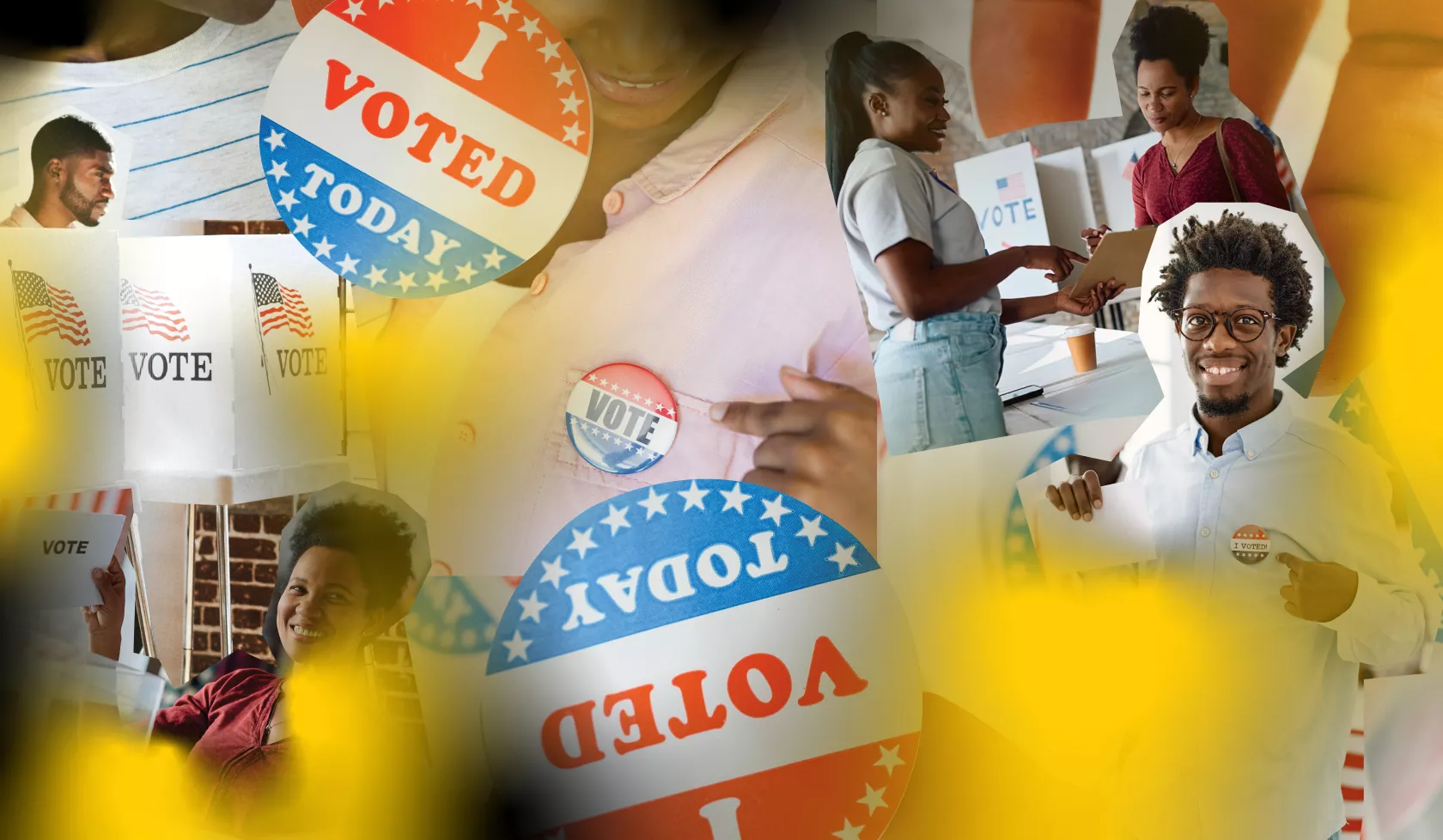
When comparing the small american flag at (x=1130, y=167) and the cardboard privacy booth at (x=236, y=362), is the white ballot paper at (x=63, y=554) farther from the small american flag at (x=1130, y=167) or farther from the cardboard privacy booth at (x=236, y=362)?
the small american flag at (x=1130, y=167)

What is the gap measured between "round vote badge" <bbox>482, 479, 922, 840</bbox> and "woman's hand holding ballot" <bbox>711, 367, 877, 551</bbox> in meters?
0.03

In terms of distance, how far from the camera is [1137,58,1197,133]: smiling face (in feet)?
5.45

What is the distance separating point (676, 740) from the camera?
1.65 meters

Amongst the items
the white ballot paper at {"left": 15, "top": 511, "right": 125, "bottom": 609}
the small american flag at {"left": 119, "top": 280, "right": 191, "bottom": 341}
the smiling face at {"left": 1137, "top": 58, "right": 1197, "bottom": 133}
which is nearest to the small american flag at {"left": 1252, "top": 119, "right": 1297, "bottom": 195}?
the smiling face at {"left": 1137, "top": 58, "right": 1197, "bottom": 133}

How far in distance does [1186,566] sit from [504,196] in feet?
4.22

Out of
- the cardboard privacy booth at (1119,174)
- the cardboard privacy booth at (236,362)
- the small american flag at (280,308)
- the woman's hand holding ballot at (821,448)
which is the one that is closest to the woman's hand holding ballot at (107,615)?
the cardboard privacy booth at (236,362)

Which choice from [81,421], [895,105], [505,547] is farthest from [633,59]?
[81,421]

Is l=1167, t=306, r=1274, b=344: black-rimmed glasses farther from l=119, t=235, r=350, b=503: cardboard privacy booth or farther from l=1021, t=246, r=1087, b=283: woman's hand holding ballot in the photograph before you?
l=119, t=235, r=350, b=503: cardboard privacy booth

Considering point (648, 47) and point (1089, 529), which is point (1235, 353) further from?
point (648, 47)

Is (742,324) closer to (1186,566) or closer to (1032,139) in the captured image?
(1032,139)

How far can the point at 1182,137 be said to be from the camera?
65.4 inches

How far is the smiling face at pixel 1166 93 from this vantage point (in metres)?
1.66

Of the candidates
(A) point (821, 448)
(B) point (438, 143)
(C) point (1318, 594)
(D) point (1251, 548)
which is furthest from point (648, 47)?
(C) point (1318, 594)

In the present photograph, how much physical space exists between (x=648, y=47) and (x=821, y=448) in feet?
2.44
